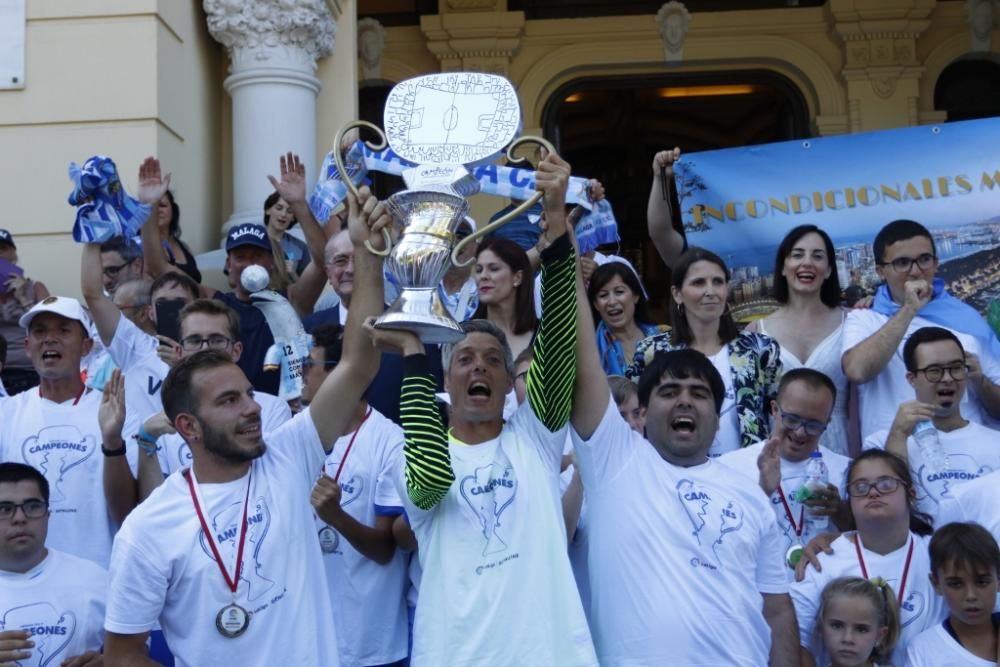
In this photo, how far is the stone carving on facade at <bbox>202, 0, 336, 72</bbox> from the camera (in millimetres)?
7879

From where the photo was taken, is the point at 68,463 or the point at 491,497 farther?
the point at 68,463

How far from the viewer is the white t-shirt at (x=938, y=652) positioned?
4.48 meters

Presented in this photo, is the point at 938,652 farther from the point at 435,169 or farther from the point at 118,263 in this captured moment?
the point at 118,263

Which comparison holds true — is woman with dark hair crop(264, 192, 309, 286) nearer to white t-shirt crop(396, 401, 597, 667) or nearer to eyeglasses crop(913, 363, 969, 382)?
white t-shirt crop(396, 401, 597, 667)

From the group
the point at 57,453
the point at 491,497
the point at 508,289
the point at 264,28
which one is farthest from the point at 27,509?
the point at 264,28

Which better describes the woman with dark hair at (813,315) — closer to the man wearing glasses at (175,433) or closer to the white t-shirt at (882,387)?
the white t-shirt at (882,387)

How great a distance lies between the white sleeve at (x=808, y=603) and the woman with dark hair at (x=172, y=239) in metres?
3.25

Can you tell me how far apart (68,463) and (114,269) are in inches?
54.9

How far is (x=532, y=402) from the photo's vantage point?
418 centimetres

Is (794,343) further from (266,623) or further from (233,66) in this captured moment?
(233,66)

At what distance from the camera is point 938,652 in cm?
453

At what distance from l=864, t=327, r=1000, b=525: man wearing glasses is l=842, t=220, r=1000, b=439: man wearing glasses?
0.41 feet

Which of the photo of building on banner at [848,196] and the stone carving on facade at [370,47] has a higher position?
the stone carving on facade at [370,47]

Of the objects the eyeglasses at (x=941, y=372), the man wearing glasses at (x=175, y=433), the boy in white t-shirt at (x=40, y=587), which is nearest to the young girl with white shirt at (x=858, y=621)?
the eyeglasses at (x=941, y=372)
